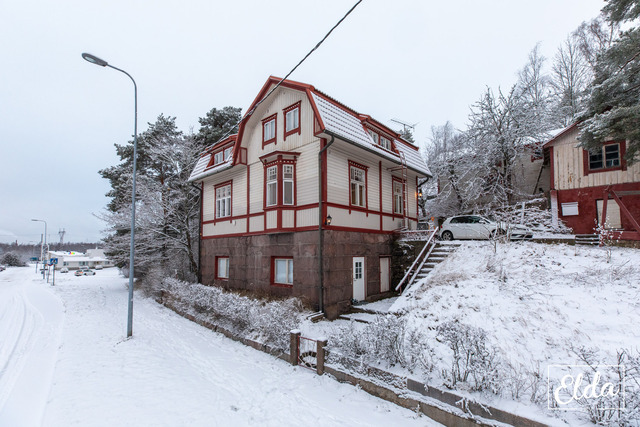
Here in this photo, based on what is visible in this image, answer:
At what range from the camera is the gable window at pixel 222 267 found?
700 inches

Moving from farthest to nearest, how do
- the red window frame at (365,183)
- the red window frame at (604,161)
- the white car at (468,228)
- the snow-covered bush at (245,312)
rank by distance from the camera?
1. the white car at (468,228)
2. the red window frame at (604,161)
3. the red window frame at (365,183)
4. the snow-covered bush at (245,312)

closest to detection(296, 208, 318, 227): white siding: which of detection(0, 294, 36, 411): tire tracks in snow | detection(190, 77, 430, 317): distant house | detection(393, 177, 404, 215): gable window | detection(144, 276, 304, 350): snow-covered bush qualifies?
detection(190, 77, 430, 317): distant house

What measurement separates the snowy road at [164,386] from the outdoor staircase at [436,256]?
7249 millimetres

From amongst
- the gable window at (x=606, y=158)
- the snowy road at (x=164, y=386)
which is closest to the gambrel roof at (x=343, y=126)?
the gable window at (x=606, y=158)

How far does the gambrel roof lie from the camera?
12.5 meters

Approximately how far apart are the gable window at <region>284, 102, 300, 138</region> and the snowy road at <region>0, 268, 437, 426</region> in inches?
358

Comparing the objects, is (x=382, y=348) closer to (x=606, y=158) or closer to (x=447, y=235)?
(x=447, y=235)

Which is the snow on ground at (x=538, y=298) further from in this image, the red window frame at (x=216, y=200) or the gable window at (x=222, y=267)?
the red window frame at (x=216, y=200)

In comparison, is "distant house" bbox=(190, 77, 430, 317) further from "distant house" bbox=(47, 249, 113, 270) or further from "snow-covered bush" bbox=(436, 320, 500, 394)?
"distant house" bbox=(47, 249, 113, 270)

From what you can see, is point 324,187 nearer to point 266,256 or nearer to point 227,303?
point 266,256

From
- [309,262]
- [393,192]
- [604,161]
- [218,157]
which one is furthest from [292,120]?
[604,161]

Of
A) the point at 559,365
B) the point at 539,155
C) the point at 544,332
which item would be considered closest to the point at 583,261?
the point at 544,332

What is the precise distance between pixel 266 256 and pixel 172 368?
21.9 feet

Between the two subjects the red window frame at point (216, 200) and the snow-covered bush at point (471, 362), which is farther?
the red window frame at point (216, 200)
